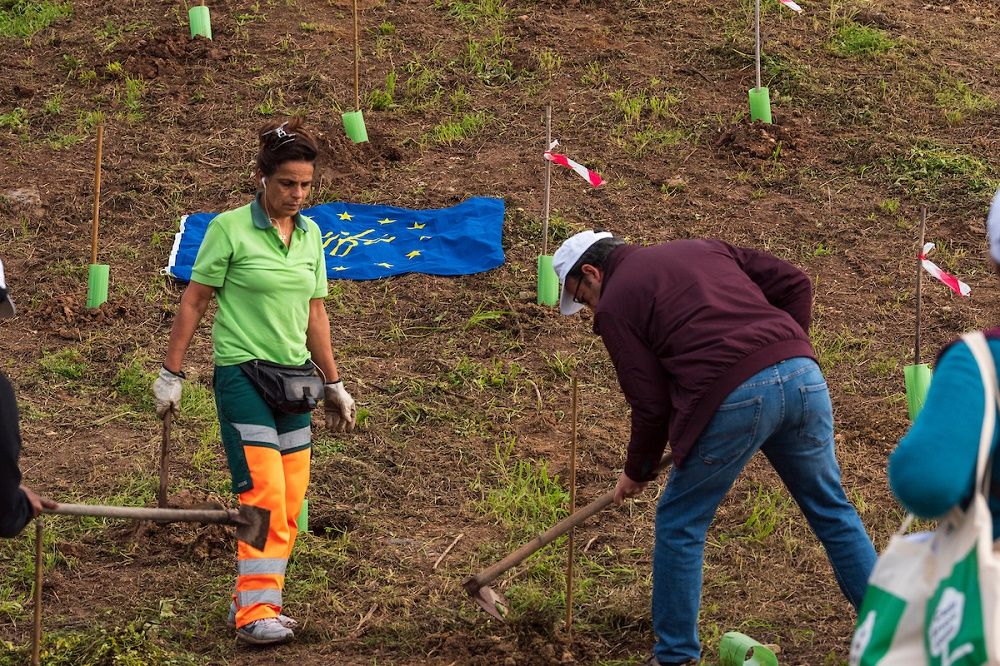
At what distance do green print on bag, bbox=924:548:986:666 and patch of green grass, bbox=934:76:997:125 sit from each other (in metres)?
6.61

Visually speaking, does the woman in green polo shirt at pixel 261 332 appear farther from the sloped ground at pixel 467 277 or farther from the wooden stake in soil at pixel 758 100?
the wooden stake in soil at pixel 758 100

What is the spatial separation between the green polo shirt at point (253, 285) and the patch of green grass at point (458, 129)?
13.6 feet

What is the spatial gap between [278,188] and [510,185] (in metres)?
3.69

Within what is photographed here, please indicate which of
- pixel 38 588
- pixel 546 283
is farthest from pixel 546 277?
pixel 38 588

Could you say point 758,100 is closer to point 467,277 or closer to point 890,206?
point 890,206

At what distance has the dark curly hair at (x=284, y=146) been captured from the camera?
424 centimetres

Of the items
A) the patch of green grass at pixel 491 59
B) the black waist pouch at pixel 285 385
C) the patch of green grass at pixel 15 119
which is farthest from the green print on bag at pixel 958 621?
the patch of green grass at pixel 15 119

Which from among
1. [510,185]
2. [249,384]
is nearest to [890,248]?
[510,185]

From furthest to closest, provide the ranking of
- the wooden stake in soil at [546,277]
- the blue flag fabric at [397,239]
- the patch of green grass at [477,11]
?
the patch of green grass at [477,11]
the blue flag fabric at [397,239]
the wooden stake in soil at [546,277]

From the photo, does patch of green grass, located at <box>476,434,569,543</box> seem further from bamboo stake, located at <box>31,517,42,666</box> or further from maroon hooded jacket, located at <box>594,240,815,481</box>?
bamboo stake, located at <box>31,517,42,666</box>

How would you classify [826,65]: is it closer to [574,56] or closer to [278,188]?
[574,56]

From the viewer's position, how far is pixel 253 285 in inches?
168

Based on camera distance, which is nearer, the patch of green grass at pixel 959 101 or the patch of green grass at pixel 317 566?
the patch of green grass at pixel 317 566

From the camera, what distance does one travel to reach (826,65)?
8.87m
